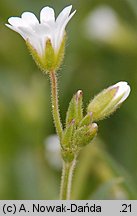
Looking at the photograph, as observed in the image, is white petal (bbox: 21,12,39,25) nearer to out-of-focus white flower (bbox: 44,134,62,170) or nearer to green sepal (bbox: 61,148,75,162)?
green sepal (bbox: 61,148,75,162)

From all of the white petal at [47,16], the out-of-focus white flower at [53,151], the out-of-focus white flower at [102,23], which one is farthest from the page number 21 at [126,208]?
the out-of-focus white flower at [102,23]

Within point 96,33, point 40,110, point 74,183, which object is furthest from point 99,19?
point 74,183

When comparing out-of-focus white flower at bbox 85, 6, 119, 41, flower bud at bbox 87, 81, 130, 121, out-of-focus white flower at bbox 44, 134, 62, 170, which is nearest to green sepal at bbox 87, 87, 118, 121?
flower bud at bbox 87, 81, 130, 121

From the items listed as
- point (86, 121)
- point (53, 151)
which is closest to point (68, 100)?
point (53, 151)

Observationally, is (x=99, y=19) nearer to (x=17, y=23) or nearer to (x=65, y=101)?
(x=65, y=101)

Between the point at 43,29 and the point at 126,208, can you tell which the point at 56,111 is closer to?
the point at 43,29
